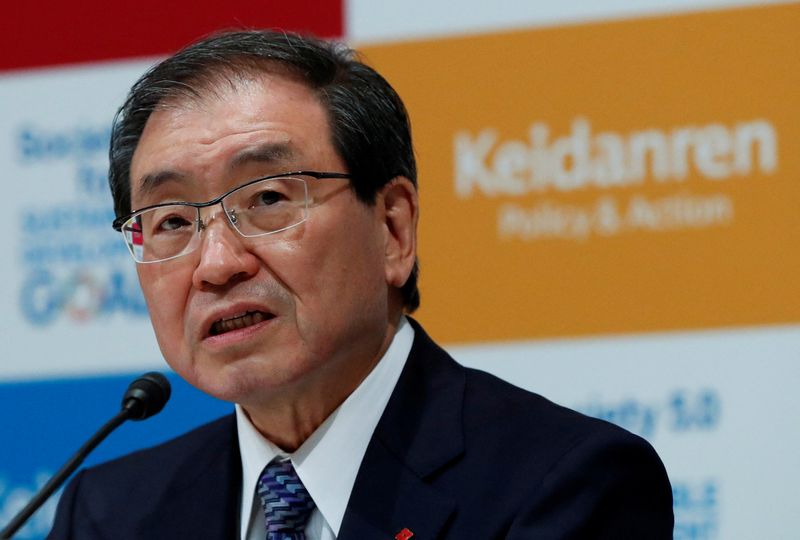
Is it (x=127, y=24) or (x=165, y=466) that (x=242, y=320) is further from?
(x=127, y=24)

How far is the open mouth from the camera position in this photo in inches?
74.4

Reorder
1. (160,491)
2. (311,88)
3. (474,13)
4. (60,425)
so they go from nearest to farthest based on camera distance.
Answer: (311,88), (160,491), (474,13), (60,425)

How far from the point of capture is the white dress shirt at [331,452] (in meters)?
1.98

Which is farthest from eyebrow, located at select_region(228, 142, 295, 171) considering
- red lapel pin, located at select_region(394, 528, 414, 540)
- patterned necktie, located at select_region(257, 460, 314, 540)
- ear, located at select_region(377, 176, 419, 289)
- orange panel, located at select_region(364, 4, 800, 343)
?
orange panel, located at select_region(364, 4, 800, 343)

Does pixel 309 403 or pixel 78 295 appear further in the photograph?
pixel 78 295

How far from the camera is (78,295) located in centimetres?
314

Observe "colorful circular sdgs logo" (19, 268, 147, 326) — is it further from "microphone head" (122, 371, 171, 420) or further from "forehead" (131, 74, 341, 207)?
"microphone head" (122, 371, 171, 420)

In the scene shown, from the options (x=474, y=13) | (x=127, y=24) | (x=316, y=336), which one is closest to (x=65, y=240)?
(x=127, y=24)

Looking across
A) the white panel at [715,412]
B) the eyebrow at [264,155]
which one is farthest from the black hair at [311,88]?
the white panel at [715,412]

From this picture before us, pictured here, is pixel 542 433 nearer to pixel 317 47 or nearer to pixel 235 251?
pixel 235 251

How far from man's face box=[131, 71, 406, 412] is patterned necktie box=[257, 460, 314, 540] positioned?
139mm

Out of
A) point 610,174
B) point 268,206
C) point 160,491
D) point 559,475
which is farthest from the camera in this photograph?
point 610,174

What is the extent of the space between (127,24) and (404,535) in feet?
6.23

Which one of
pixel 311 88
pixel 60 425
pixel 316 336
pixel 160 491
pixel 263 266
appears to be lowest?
pixel 60 425
